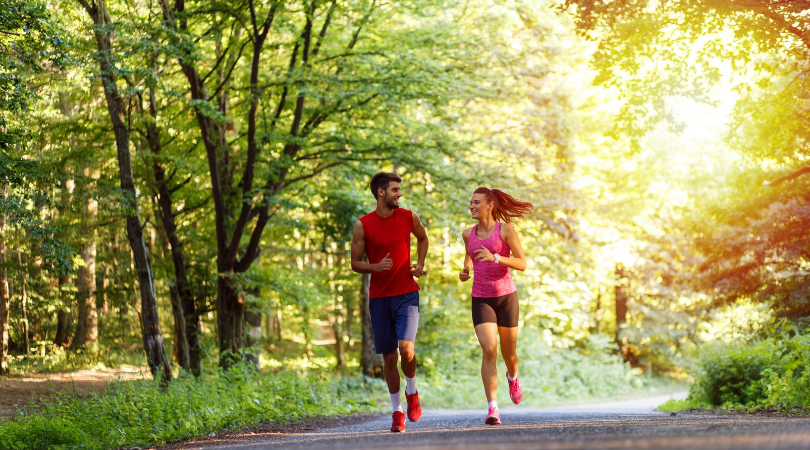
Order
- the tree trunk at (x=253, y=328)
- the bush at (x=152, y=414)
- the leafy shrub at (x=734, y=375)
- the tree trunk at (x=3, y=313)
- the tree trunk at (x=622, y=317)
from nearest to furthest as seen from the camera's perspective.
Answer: the bush at (x=152, y=414), the leafy shrub at (x=734, y=375), the tree trunk at (x=253, y=328), the tree trunk at (x=3, y=313), the tree trunk at (x=622, y=317)

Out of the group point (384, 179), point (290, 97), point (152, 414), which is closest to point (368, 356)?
point (290, 97)

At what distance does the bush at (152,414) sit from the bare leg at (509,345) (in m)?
3.36

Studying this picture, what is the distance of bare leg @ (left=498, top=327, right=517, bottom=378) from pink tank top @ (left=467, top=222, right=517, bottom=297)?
0.39m

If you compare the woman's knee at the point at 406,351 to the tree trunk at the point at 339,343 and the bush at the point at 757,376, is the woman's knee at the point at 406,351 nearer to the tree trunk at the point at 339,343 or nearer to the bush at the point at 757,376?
the bush at the point at 757,376

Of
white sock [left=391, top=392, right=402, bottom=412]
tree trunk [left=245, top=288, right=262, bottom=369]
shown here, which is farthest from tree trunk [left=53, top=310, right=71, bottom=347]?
white sock [left=391, top=392, right=402, bottom=412]

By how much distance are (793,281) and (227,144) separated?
40.4ft

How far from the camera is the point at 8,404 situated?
15.0 metres

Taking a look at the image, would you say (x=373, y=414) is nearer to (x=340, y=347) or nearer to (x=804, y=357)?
(x=804, y=357)

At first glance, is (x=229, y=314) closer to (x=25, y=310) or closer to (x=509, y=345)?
(x=25, y=310)

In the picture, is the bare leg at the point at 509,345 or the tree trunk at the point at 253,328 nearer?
the bare leg at the point at 509,345

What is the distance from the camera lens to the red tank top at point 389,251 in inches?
314

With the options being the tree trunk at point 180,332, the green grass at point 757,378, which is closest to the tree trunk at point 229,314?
the tree trunk at point 180,332

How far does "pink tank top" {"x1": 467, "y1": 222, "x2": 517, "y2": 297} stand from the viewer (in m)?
8.19

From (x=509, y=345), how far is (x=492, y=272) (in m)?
0.81
